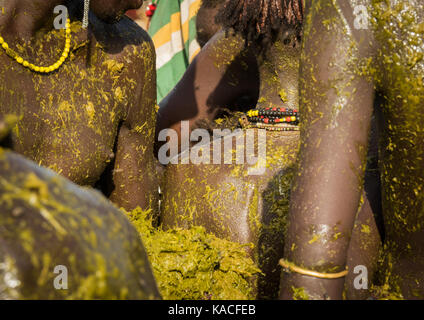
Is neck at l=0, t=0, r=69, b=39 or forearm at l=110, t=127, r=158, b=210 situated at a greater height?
neck at l=0, t=0, r=69, b=39

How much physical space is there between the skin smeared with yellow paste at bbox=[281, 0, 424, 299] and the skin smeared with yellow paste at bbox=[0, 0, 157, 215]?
2.36 feet

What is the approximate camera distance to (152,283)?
25.8 inches

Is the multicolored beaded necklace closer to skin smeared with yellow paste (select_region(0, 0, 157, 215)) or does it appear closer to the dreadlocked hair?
the dreadlocked hair

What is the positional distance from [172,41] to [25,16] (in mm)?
3007

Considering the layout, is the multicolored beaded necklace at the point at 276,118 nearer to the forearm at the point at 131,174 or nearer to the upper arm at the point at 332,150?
the forearm at the point at 131,174

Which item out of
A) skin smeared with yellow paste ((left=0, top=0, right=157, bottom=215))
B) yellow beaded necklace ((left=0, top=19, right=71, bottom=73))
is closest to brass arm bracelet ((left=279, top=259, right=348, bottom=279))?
skin smeared with yellow paste ((left=0, top=0, right=157, bottom=215))

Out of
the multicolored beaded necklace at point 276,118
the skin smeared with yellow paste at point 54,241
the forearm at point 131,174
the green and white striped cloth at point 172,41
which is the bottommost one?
the skin smeared with yellow paste at point 54,241

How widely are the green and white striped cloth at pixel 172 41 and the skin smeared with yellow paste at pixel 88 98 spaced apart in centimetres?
246

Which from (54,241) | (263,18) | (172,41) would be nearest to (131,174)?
(263,18)

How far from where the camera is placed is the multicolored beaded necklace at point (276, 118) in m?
1.63

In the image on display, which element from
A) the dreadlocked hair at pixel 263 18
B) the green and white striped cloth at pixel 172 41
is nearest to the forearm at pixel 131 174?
the dreadlocked hair at pixel 263 18

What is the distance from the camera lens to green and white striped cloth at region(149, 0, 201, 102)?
13.5 feet
